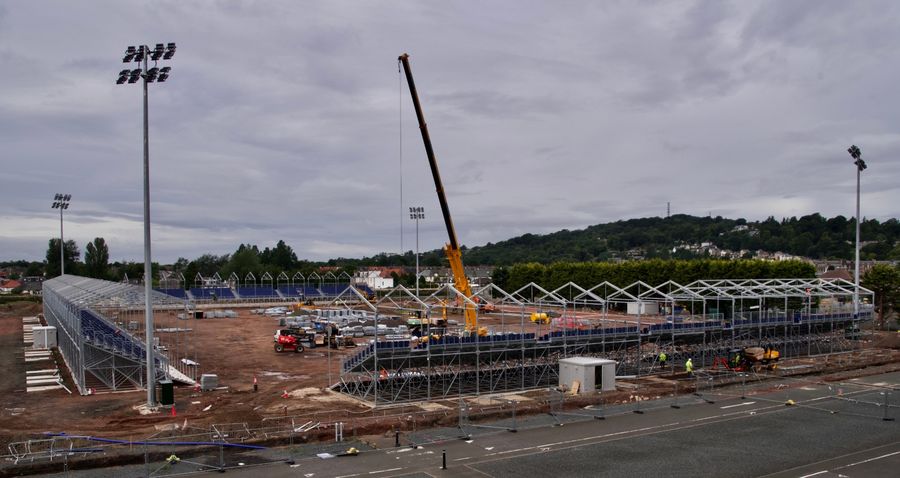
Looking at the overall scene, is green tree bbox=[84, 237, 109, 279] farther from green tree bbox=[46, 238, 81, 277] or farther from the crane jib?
the crane jib

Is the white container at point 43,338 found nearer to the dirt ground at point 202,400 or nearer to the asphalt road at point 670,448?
the dirt ground at point 202,400

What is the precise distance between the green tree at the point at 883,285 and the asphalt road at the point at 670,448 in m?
50.8

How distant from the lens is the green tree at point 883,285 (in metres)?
75.6

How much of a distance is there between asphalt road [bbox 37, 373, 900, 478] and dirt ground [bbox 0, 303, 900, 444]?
7.73m

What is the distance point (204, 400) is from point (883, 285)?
7461 cm

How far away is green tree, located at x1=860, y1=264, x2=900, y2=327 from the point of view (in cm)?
7562

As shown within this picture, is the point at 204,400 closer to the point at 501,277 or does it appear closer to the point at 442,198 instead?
the point at 442,198

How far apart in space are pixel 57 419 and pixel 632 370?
34.3 meters

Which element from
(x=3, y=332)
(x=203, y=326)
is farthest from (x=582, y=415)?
(x=3, y=332)

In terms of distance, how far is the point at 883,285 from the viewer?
249 feet

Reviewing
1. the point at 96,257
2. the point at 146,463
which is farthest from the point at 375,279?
the point at 146,463

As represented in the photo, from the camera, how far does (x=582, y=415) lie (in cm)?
3111

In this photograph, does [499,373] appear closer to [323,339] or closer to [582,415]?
[582,415]

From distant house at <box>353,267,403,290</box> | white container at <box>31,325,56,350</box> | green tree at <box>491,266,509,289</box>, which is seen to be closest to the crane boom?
white container at <box>31,325,56,350</box>
